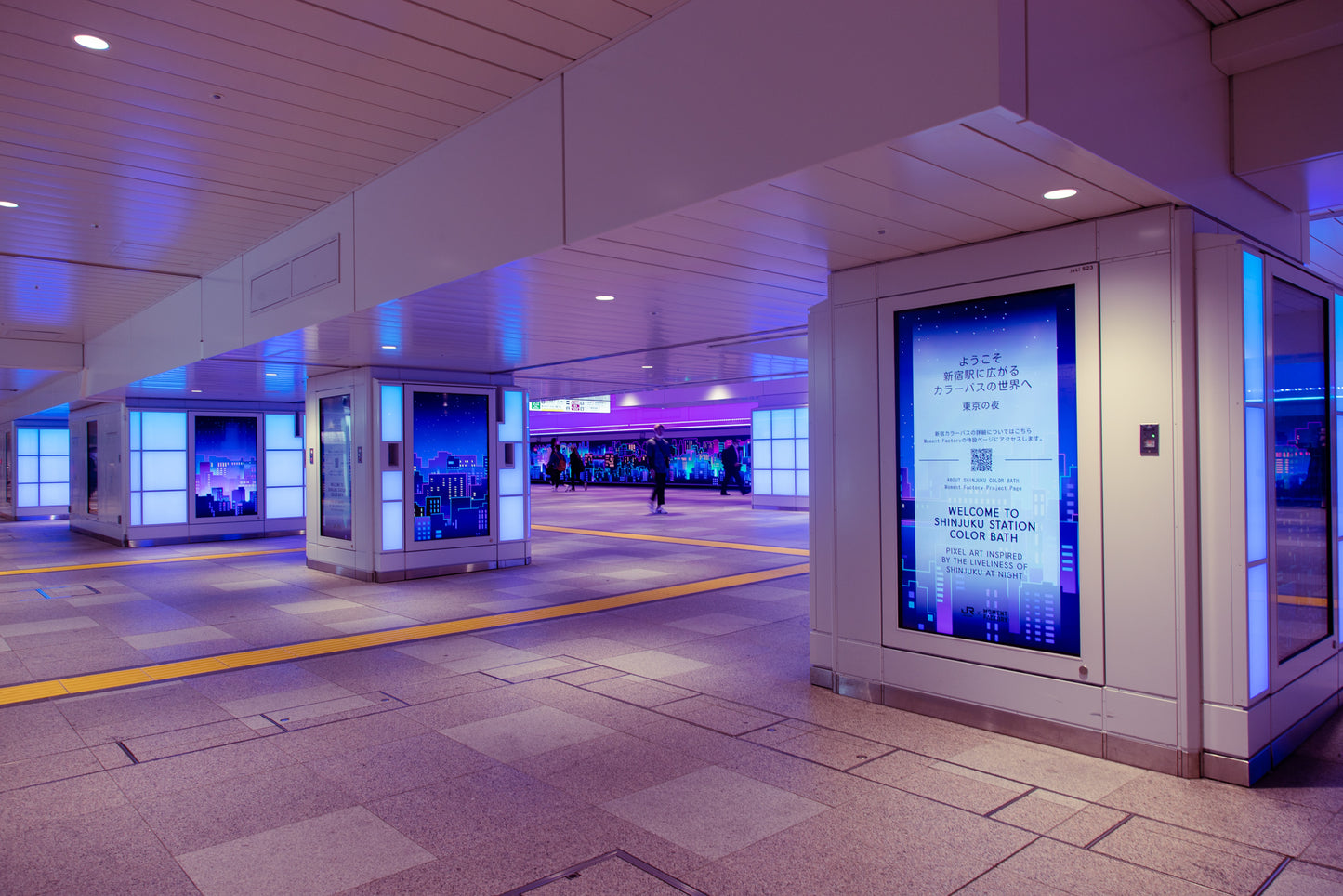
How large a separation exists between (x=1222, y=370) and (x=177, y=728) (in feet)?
22.0

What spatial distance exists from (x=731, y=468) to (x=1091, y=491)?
26.4 metres

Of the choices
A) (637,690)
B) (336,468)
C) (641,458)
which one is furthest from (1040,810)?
(641,458)

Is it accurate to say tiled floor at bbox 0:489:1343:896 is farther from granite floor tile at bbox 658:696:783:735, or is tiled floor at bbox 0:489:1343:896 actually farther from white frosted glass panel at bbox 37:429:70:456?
white frosted glass panel at bbox 37:429:70:456

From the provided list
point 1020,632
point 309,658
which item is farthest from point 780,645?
point 309,658

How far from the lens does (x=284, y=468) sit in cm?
1877

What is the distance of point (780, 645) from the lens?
7523 mm

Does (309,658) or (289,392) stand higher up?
(289,392)

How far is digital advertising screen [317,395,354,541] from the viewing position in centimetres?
1226

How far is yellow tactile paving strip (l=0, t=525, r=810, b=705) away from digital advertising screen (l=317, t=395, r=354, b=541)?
14.2 ft

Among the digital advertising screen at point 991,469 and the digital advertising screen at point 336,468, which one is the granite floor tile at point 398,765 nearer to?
the digital advertising screen at point 991,469

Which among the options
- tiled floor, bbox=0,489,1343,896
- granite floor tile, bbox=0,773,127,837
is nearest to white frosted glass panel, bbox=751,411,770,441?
tiled floor, bbox=0,489,1343,896

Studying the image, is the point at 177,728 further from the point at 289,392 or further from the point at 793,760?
the point at 289,392

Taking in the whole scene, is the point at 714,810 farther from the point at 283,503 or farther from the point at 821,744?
the point at 283,503

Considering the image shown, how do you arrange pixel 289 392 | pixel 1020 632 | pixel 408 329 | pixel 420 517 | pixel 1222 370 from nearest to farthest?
pixel 1222 370 < pixel 1020 632 < pixel 408 329 < pixel 420 517 < pixel 289 392
